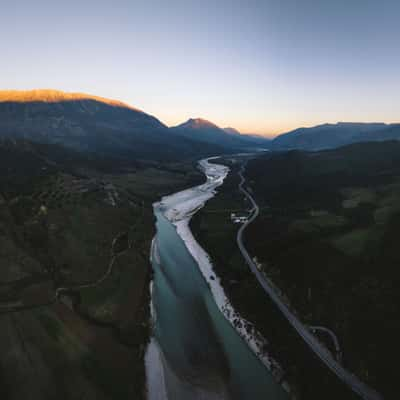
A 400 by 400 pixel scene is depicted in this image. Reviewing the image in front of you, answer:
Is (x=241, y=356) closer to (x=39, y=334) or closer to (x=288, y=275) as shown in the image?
(x=288, y=275)

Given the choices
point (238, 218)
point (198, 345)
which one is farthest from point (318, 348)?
point (238, 218)

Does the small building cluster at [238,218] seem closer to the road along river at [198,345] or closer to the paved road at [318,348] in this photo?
the road along river at [198,345]

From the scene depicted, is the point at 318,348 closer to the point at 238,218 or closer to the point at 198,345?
the point at 198,345

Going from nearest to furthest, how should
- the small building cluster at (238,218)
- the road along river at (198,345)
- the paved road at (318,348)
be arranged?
the paved road at (318,348)
the road along river at (198,345)
the small building cluster at (238,218)

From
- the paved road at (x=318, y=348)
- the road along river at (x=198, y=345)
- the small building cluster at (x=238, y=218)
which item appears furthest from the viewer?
the small building cluster at (x=238, y=218)

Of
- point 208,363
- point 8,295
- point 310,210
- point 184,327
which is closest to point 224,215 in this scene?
point 310,210

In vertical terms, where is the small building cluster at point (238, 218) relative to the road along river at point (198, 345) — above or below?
above

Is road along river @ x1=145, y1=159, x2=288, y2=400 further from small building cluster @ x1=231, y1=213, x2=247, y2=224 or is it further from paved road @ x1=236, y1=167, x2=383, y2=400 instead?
small building cluster @ x1=231, y1=213, x2=247, y2=224

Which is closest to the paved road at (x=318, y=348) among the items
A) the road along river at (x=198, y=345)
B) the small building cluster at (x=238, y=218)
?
the road along river at (x=198, y=345)

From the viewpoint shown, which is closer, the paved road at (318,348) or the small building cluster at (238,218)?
the paved road at (318,348)
